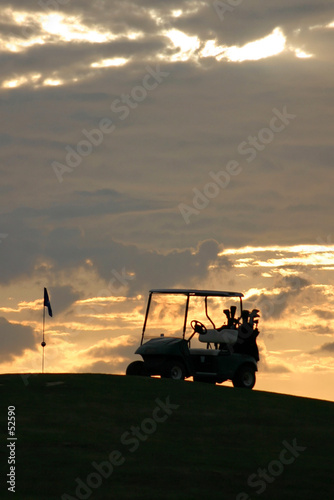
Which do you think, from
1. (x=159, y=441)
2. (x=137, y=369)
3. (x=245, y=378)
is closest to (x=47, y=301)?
(x=137, y=369)

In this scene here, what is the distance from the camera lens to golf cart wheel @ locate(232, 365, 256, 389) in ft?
92.5

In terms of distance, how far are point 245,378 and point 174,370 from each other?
275 cm

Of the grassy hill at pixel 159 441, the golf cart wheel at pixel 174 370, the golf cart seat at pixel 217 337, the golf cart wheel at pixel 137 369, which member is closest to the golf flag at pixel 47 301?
the golf cart wheel at pixel 137 369

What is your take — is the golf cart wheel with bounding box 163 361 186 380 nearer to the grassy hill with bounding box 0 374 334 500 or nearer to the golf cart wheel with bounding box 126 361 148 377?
the golf cart wheel with bounding box 126 361 148 377

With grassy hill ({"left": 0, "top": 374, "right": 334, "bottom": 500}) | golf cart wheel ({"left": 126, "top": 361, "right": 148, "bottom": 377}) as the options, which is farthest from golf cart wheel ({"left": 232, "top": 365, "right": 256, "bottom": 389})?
golf cart wheel ({"left": 126, "top": 361, "right": 148, "bottom": 377})

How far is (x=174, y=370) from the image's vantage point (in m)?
27.1

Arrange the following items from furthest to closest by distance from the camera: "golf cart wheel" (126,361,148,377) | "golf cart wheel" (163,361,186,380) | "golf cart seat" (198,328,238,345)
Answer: "golf cart wheel" (126,361,148,377) → "golf cart seat" (198,328,238,345) → "golf cart wheel" (163,361,186,380)

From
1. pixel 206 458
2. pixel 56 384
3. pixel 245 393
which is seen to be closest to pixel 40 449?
pixel 206 458

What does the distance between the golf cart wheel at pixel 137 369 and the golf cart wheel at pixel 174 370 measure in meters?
1.30

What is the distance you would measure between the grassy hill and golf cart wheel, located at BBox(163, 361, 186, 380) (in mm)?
1531

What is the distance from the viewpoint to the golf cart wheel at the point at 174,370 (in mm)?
27047

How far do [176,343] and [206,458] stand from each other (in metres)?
9.56

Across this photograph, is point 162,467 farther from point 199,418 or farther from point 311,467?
point 199,418

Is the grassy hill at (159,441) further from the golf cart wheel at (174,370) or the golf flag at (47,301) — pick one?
the golf flag at (47,301)
